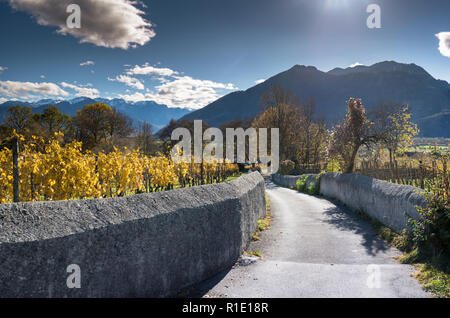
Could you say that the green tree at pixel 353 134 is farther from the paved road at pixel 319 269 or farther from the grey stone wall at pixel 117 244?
the grey stone wall at pixel 117 244

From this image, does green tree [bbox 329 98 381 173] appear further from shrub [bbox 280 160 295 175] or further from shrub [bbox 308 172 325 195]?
shrub [bbox 280 160 295 175]

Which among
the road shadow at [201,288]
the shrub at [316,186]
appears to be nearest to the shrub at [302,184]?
the shrub at [316,186]

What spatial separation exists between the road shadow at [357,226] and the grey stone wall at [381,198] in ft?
1.24

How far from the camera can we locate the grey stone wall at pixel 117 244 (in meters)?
2.99

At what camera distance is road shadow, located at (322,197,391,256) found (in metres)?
7.87

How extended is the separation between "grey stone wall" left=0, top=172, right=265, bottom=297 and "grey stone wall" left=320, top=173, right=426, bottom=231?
4693 mm

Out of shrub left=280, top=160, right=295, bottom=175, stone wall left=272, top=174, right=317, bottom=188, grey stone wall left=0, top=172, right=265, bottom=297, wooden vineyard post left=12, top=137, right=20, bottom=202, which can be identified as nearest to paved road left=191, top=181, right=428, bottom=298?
grey stone wall left=0, top=172, right=265, bottom=297

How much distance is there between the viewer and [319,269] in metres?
5.94

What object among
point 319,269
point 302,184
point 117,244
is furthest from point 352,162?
point 117,244

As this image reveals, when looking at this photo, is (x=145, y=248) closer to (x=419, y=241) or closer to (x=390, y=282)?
(x=390, y=282)
